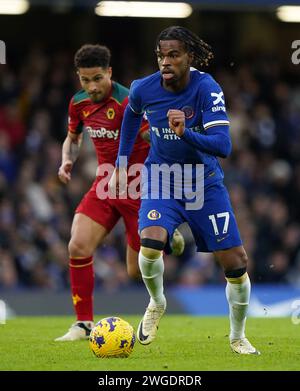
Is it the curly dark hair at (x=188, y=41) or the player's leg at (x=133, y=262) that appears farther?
the player's leg at (x=133, y=262)

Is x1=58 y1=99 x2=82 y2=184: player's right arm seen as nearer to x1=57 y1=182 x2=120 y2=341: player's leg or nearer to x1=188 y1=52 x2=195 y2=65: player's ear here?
x1=57 y1=182 x2=120 y2=341: player's leg

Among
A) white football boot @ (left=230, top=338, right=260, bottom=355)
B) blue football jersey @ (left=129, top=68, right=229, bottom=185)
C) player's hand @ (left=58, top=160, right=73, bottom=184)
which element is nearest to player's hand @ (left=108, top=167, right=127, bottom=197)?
blue football jersey @ (left=129, top=68, right=229, bottom=185)

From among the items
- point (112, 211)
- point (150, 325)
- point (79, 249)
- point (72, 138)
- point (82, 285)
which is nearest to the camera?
point (150, 325)

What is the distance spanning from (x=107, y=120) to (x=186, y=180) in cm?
186

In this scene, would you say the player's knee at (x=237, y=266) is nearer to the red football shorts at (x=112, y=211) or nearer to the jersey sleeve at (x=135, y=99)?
the jersey sleeve at (x=135, y=99)

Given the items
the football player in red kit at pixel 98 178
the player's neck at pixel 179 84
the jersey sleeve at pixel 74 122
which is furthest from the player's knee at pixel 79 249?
the player's neck at pixel 179 84

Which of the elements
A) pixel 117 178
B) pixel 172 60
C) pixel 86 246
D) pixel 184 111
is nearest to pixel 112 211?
pixel 86 246

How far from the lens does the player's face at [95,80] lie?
10016mm

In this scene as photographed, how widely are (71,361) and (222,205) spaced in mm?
1739

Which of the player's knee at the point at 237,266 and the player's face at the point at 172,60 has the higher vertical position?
→ the player's face at the point at 172,60

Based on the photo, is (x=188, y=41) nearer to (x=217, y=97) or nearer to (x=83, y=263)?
(x=217, y=97)

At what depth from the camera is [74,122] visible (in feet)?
34.9

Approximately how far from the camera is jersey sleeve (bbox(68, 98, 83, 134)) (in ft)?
34.7
